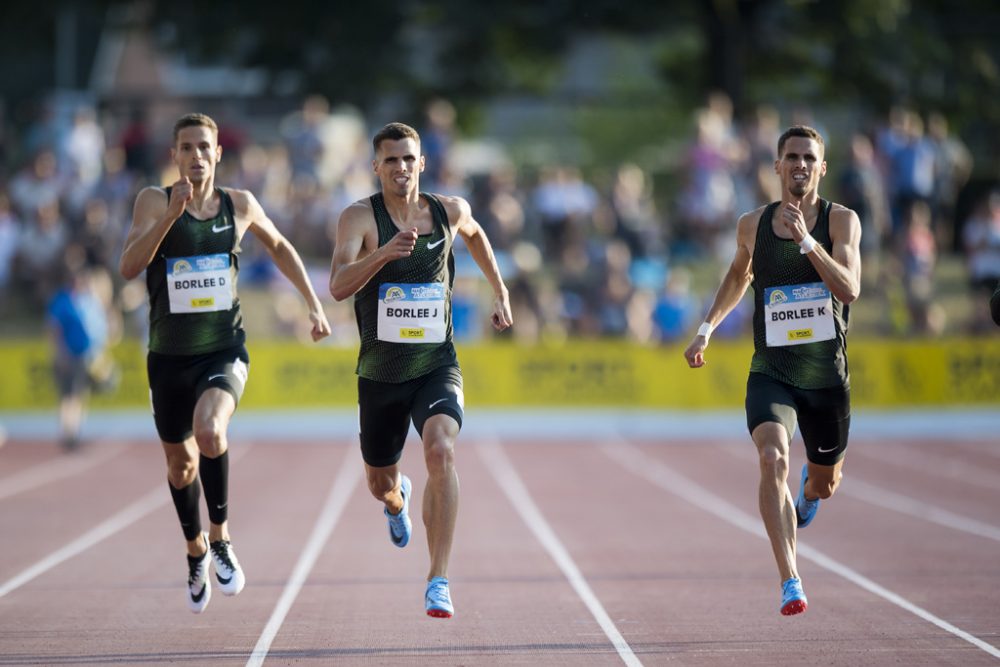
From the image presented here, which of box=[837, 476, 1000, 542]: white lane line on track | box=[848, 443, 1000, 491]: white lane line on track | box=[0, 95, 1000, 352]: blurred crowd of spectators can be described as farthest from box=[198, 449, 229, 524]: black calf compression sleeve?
box=[0, 95, 1000, 352]: blurred crowd of spectators

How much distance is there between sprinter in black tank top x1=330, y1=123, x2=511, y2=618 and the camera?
23.2ft

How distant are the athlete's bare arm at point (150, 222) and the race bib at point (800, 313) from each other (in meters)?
2.96

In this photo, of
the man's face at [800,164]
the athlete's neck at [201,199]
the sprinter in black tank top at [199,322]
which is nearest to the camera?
the man's face at [800,164]

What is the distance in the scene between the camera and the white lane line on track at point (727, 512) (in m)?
7.65

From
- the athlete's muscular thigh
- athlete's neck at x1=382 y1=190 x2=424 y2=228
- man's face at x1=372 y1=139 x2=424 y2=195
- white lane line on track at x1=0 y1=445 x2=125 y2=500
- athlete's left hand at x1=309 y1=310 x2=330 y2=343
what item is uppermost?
man's face at x1=372 y1=139 x2=424 y2=195

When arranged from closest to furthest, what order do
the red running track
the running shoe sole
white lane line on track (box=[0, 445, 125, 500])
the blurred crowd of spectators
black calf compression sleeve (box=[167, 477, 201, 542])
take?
the red running track, black calf compression sleeve (box=[167, 477, 201, 542]), the running shoe sole, white lane line on track (box=[0, 445, 125, 500]), the blurred crowd of spectators

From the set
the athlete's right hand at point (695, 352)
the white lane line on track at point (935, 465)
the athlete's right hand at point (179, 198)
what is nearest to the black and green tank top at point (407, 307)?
the athlete's right hand at point (179, 198)

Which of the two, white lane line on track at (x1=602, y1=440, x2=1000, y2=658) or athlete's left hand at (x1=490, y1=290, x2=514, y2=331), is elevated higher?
athlete's left hand at (x1=490, y1=290, x2=514, y2=331)

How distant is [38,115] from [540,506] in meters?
18.8

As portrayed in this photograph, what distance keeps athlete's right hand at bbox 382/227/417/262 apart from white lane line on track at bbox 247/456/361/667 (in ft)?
6.46

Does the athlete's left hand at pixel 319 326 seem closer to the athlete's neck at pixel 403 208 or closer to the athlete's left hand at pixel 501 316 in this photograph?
the athlete's neck at pixel 403 208

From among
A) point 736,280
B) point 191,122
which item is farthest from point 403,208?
point 736,280

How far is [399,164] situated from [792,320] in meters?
2.10

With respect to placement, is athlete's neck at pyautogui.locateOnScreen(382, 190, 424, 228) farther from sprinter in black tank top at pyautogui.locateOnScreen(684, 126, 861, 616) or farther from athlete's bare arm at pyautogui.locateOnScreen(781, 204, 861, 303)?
athlete's bare arm at pyautogui.locateOnScreen(781, 204, 861, 303)
